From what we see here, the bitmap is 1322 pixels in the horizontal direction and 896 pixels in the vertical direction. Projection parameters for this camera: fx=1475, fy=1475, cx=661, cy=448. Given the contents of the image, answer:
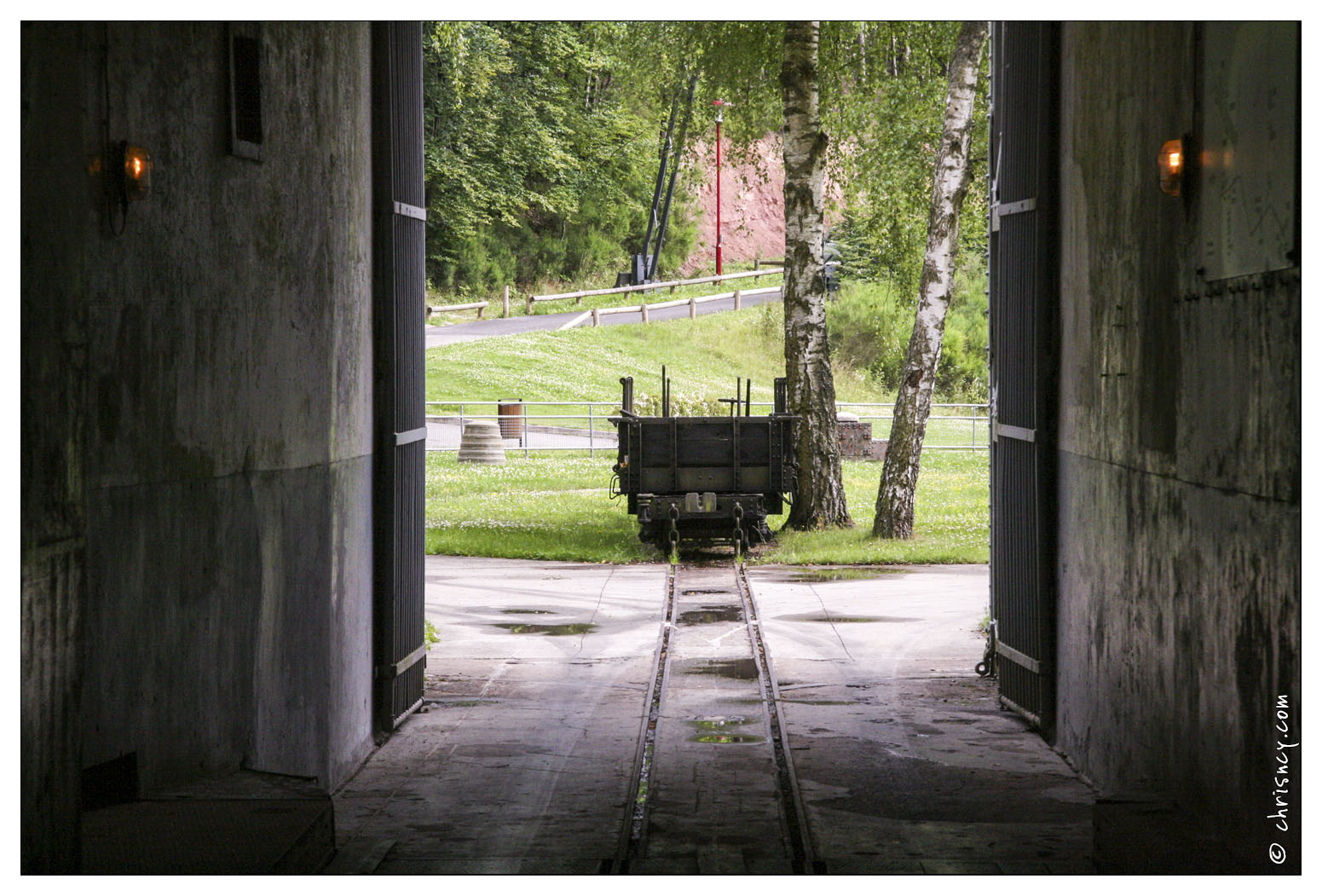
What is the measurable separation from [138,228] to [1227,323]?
4317mm

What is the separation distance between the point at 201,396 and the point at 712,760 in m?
3.89

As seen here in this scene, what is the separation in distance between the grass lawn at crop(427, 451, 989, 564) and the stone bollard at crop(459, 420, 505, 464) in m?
0.36

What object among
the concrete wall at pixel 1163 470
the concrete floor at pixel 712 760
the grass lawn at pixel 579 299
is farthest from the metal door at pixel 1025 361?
the grass lawn at pixel 579 299

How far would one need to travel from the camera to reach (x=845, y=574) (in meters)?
17.9

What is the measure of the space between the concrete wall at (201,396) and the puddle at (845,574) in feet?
30.2

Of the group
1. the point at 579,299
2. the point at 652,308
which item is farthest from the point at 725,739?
the point at 579,299

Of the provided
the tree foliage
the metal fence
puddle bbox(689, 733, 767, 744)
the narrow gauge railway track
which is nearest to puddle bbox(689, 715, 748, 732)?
the narrow gauge railway track

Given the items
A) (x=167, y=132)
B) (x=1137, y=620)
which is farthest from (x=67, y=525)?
(x=1137, y=620)

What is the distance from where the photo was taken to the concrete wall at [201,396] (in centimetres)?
486

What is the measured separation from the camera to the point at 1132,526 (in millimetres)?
7191

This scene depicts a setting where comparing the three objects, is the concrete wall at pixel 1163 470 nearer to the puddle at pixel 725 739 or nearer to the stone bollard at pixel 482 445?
the puddle at pixel 725 739

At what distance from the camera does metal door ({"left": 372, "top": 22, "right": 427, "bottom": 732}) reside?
370 inches

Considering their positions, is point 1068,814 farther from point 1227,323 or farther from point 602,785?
point 1227,323

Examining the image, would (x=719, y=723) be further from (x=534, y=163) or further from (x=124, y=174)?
(x=534, y=163)
